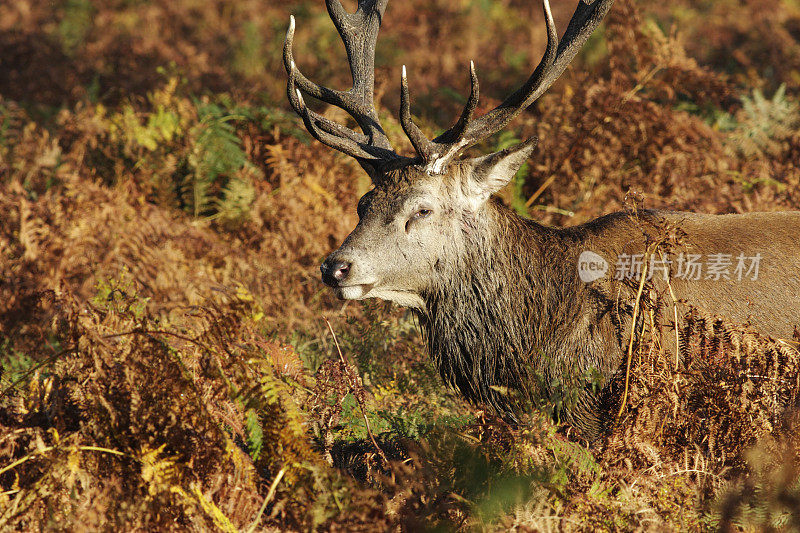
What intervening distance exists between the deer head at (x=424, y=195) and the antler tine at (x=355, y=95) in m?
0.01

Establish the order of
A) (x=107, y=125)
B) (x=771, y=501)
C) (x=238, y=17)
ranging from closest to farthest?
(x=771, y=501), (x=107, y=125), (x=238, y=17)

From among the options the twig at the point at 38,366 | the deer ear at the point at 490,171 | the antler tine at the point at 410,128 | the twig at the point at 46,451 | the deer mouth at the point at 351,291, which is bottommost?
the twig at the point at 46,451

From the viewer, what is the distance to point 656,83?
7.71 metres

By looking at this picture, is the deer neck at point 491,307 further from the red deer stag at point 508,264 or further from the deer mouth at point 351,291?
the deer mouth at point 351,291

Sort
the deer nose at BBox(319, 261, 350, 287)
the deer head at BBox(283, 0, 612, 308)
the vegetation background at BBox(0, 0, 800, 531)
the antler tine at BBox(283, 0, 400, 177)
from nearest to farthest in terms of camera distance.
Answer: the vegetation background at BBox(0, 0, 800, 531), the deer nose at BBox(319, 261, 350, 287), the deer head at BBox(283, 0, 612, 308), the antler tine at BBox(283, 0, 400, 177)

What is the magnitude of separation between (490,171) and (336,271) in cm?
118

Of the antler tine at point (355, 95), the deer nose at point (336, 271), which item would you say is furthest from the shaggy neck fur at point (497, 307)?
the antler tine at point (355, 95)

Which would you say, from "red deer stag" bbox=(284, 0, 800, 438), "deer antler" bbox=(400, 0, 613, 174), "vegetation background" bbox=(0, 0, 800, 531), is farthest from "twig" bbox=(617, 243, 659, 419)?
"deer antler" bbox=(400, 0, 613, 174)

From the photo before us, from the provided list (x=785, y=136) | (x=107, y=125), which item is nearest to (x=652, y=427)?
(x=785, y=136)

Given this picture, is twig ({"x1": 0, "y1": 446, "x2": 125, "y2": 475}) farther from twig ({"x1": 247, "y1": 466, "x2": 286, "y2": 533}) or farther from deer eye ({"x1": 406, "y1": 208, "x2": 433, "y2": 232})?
deer eye ({"x1": 406, "y1": 208, "x2": 433, "y2": 232})

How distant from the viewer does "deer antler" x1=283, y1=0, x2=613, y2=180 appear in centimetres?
457

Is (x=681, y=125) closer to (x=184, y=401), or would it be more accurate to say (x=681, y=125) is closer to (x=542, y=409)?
(x=542, y=409)

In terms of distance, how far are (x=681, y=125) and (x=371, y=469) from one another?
5044mm

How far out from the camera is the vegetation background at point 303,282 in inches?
133
